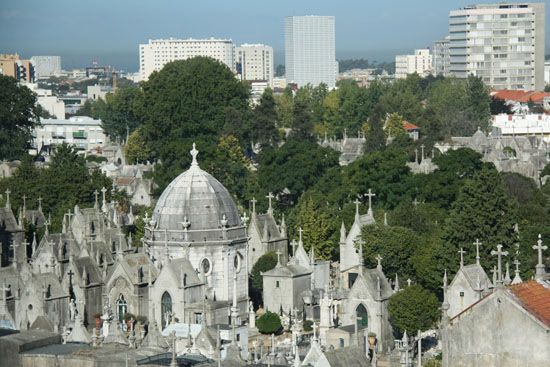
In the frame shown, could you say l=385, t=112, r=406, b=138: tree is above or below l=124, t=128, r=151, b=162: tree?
above

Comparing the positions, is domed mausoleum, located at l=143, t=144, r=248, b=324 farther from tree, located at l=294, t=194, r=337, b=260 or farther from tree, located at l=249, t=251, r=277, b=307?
tree, located at l=294, t=194, r=337, b=260

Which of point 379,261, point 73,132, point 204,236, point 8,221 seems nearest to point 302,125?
point 8,221

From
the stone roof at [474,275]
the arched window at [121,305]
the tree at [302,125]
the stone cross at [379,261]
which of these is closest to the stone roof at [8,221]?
the arched window at [121,305]

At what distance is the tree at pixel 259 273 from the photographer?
234 feet

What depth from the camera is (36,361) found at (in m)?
46.3

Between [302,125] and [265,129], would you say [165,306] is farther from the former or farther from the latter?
[302,125]

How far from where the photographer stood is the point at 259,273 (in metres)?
71.8

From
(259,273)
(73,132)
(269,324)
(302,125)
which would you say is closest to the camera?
(269,324)

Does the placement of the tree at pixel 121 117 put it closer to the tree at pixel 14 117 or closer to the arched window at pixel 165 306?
the tree at pixel 14 117

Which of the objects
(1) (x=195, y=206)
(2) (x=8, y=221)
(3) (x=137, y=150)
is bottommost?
(1) (x=195, y=206)

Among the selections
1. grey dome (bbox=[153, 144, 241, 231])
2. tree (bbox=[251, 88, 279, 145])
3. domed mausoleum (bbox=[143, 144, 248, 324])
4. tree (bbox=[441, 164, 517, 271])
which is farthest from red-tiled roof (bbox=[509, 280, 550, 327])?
tree (bbox=[251, 88, 279, 145])

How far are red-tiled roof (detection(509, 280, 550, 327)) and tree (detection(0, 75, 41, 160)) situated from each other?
3594 inches

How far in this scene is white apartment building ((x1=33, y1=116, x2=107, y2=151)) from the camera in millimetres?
172375

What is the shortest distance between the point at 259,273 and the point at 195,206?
458cm
